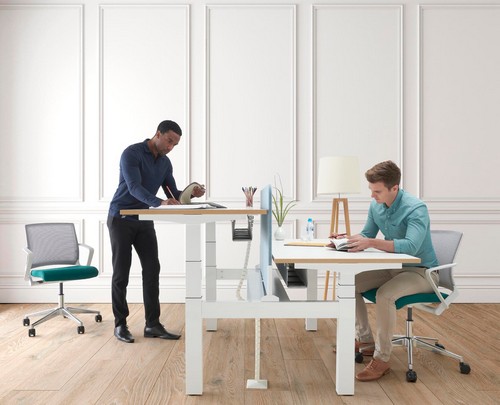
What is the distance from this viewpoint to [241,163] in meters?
5.02

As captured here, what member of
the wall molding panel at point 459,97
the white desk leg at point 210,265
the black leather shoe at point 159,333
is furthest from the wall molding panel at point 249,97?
the black leather shoe at point 159,333

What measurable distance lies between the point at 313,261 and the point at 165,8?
11.8 ft

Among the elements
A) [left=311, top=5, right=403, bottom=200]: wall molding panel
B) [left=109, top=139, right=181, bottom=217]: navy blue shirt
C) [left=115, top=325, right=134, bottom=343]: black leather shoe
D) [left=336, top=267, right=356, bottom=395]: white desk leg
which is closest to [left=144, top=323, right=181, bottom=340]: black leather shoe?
[left=115, top=325, right=134, bottom=343]: black leather shoe

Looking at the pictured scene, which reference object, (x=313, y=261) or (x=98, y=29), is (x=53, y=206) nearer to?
(x=98, y=29)

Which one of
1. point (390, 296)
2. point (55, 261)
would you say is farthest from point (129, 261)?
point (390, 296)

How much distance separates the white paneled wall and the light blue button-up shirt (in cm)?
193

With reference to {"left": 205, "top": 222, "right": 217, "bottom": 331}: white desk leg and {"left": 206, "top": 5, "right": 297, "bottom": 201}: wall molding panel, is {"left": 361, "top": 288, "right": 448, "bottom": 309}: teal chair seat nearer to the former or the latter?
{"left": 205, "top": 222, "right": 217, "bottom": 331}: white desk leg

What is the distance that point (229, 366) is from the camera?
3057 millimetres

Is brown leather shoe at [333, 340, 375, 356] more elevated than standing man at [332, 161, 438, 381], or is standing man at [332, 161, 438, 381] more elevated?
standing man at [332, 161, 438, 381]

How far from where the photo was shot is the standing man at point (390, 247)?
272 cm

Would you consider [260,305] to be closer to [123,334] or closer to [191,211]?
[191,211]

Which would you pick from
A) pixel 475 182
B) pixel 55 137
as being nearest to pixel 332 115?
pixel 475 182

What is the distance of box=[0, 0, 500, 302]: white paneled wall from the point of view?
5000 millimetres

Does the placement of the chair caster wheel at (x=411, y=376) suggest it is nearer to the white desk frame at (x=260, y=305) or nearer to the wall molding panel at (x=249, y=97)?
the white desk frame at (x=260, y=305)
